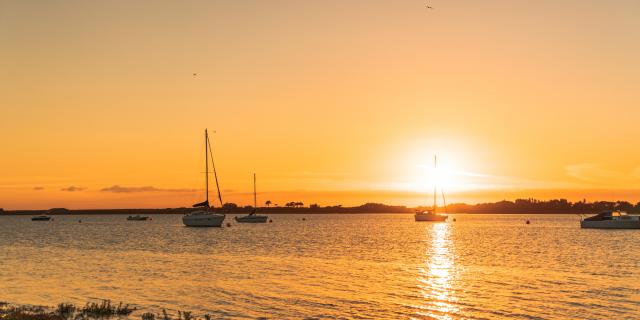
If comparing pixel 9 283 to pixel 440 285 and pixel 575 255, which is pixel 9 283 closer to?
pixel 440 285

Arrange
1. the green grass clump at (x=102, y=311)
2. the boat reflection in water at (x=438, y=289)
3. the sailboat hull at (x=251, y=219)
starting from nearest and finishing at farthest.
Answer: the green grass clump at (x=102, y=311)
the boat reflection in water at (x=438, y=289)
the sailboat hull at (x=251, y=219)

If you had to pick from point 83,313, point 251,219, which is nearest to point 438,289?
point 83,313

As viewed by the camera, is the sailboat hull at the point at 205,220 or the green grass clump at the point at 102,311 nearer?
the green grass clump at the point at 102,311

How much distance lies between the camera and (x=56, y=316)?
2700 cm

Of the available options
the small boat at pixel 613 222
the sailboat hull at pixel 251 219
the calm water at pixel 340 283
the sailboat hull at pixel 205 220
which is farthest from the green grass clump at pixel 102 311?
the sailboat hull at pixel 251 219

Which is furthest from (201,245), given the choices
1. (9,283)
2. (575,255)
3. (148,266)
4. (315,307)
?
(315,307)

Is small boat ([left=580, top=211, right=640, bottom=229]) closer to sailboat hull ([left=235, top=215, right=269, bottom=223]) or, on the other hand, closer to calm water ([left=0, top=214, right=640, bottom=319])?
calm water ([left=0, top=214, right=640, bottom=319])

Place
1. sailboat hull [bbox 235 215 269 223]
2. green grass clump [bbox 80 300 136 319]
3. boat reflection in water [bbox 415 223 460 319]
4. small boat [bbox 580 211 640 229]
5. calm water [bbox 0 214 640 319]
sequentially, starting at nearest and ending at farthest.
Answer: green grass clump [bbox 80 300 136 319], boat reflection in water [bbox 415 223 460 319], calm water [bbox 0 214 640 319], small boat [bbox 580 211 640 229], sailboat hull [bbox 235 215 269 223]

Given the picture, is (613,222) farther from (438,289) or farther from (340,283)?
(340,283)

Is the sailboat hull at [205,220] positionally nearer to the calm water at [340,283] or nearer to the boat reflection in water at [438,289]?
the calm water at [340,283]

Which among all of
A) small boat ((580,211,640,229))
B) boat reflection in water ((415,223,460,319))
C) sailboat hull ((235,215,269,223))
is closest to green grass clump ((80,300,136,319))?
boat reflection in water ((415,223,460,319))

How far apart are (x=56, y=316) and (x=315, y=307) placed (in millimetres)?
13126

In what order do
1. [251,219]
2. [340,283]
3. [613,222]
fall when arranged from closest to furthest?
[340,283] < [613,222] < [251,219]

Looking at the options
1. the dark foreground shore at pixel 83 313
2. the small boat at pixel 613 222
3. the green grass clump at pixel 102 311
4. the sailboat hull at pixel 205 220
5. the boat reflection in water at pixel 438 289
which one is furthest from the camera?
the small boat at pixel 613 222
